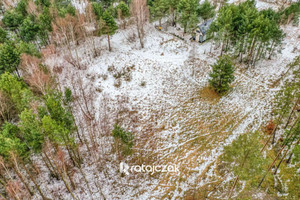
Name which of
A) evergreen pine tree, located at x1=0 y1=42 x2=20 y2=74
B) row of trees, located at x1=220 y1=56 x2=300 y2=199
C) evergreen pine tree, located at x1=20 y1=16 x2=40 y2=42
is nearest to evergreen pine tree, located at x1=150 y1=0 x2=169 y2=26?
evergreen pine tree, located at x1=20 y1=16 x2=40 y2=42

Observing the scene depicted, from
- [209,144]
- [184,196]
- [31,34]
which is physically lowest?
[184,196]

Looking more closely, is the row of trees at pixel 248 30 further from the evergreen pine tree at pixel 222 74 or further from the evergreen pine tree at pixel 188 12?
the evergreen pine tree at pixel 222 74

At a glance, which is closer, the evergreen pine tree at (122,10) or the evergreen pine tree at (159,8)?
the evergreen pine tree at (122,10)

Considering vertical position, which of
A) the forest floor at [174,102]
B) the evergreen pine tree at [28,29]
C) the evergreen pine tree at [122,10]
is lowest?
the forest floor at [174,102]

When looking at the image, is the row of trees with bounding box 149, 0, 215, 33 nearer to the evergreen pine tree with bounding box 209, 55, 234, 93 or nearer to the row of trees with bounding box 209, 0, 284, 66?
the row of trees with bounding box 209, 0, 284, 66

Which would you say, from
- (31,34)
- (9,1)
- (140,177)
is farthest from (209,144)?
(9,1)

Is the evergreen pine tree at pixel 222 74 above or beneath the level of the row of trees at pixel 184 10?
beneath

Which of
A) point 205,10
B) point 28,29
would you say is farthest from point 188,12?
point 28,29

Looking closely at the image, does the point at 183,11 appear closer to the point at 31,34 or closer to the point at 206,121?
the point at 206,121

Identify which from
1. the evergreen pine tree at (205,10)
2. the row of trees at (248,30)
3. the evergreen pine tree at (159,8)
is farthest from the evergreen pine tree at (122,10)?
the row of trees at (248,30)
